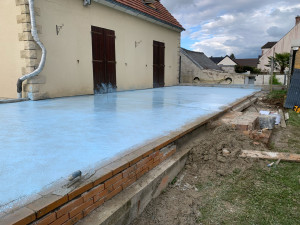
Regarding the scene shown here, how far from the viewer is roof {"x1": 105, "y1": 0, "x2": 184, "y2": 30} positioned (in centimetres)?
938

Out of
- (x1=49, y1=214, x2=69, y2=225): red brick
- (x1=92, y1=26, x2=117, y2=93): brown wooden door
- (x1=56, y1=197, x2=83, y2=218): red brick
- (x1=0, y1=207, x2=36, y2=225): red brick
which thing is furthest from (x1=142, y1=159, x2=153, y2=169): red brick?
(x1=92, y1=26, x2=117, y2=93): brown wooden door

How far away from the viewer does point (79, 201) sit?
1.70m

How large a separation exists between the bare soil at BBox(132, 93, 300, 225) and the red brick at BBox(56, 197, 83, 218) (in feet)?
2.29

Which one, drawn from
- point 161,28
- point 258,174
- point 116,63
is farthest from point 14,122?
point 161,28

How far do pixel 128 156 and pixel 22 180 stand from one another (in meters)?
0.96

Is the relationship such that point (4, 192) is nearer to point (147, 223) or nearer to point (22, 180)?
point (22, 180)

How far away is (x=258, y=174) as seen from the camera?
2.89 metres

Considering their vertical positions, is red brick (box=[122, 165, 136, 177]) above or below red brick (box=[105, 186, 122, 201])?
above

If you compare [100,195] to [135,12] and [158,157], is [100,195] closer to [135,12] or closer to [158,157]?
[158,157]

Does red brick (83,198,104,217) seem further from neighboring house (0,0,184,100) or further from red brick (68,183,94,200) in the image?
neighboring house (0,0,184,100)

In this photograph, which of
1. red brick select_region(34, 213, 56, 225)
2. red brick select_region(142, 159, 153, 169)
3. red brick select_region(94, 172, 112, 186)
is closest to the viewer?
red brick select_region(34, 213, 56, 225)

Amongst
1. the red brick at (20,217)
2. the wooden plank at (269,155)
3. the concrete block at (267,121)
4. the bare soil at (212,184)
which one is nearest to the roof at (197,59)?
the concrete block at (267,121)

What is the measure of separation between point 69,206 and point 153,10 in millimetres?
11585

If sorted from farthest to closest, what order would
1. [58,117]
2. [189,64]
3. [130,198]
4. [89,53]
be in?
[189,64]
[89,53]
[58,117]
[130,198]
